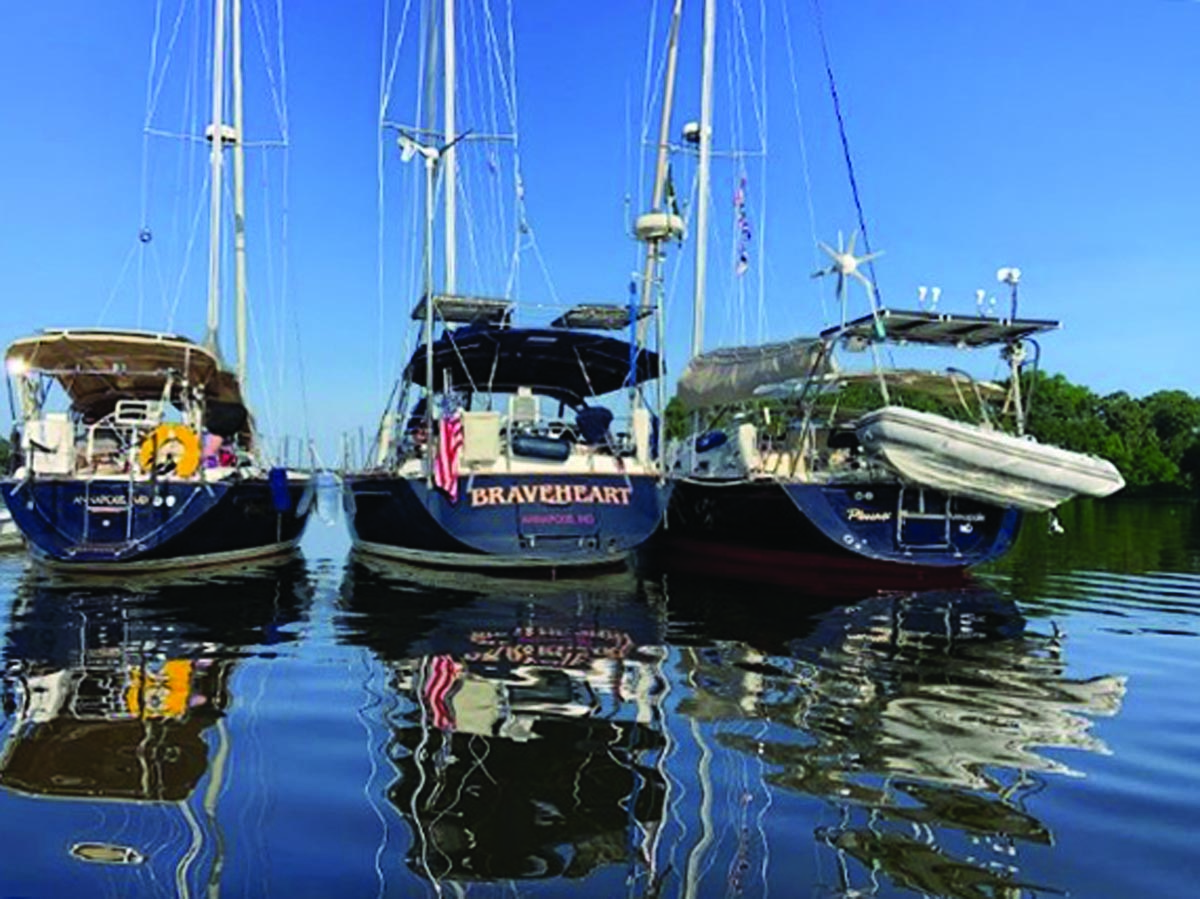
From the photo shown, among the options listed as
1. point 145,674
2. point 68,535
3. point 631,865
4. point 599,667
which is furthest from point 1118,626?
point 68,535

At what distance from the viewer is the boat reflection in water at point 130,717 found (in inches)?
184

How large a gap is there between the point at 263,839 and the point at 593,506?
10354mm

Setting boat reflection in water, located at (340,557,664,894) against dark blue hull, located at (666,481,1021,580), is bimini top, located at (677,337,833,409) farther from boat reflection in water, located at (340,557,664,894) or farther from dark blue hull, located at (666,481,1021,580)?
boat reflection in water, located at (340,557,664,894)

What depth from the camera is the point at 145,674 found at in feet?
26.8

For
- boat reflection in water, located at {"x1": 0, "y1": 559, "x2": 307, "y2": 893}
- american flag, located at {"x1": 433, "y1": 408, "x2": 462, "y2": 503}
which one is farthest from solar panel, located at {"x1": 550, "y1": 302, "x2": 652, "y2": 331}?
boat reflection in water, located at {"x1": 0, "y1": 559, "x2": 307, "y2": 893}

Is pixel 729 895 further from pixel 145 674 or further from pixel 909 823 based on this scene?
pixel 145 674

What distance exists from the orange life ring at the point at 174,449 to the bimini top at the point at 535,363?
411cm

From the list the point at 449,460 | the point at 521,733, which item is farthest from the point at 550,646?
the point at 449,460

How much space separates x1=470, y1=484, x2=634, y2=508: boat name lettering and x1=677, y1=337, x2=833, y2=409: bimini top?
3923mm

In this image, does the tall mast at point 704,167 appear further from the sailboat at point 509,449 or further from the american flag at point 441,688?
Answer: the american flag at point 441,688

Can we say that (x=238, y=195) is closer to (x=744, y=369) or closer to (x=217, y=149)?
(x=217, y=149)

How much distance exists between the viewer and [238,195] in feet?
74.4

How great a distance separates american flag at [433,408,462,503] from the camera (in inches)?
572

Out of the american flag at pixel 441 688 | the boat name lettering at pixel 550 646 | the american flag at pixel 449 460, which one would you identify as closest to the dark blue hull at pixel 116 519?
the american flag at pixel 449 460
